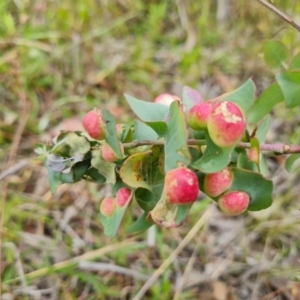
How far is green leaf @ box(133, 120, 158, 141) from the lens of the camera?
2.25 ft

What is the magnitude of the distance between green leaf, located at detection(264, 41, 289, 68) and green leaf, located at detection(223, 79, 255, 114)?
9.4 inches

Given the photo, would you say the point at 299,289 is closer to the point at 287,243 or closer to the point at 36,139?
the point at 287,243

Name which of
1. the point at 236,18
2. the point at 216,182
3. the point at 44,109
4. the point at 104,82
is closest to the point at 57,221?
the point at 44,109

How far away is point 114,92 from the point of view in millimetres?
1552

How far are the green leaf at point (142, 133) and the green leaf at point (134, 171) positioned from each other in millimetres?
52

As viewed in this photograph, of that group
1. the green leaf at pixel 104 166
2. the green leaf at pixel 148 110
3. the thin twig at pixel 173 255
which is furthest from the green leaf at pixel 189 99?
the thin twig at pixel 173 255

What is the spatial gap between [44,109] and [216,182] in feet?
3.28

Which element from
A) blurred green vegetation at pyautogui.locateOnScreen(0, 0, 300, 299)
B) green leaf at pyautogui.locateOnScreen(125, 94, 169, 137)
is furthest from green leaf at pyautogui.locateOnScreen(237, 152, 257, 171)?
blurred green vegetation at pyautogui.locateOnScreen(0, 0, 300, 299)

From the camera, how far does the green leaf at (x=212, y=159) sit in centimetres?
56

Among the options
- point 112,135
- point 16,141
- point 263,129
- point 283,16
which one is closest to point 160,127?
point 112,135

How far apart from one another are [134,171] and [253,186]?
0.16 metres

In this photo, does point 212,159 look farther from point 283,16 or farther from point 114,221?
point 283,16

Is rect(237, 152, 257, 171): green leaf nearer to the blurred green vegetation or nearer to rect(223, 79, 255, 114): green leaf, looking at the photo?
rect(223, 79, 255, 114): green leaf

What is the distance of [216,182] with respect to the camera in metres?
0.60
